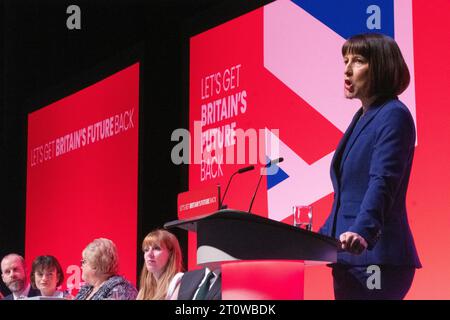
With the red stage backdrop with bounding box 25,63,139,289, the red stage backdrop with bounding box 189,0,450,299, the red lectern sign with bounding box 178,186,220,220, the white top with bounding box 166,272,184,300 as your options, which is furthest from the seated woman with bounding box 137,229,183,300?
the red stage backdrop with bounding box 25,63,139,289

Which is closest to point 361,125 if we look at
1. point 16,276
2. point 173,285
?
point 173,285

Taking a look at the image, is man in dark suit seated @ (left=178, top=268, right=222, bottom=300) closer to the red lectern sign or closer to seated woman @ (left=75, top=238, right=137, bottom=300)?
the red lectern sign

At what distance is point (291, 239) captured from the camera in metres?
3.12

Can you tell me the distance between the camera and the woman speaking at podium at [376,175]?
3.75 m

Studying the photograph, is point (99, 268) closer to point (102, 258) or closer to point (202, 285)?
point (102, 258)

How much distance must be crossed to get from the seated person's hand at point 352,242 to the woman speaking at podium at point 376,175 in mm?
182

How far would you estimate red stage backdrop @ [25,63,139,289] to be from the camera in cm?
638

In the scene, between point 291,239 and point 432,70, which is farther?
point 432,70

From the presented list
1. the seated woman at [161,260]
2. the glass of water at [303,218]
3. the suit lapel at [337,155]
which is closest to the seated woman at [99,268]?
the seated woman at [161,260]

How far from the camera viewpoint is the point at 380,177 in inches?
146

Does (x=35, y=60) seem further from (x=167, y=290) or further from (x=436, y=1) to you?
(x=436, y=1)

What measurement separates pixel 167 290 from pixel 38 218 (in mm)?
3286

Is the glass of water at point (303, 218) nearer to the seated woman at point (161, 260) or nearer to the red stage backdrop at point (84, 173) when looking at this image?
the seated woman at point (161, 260)
